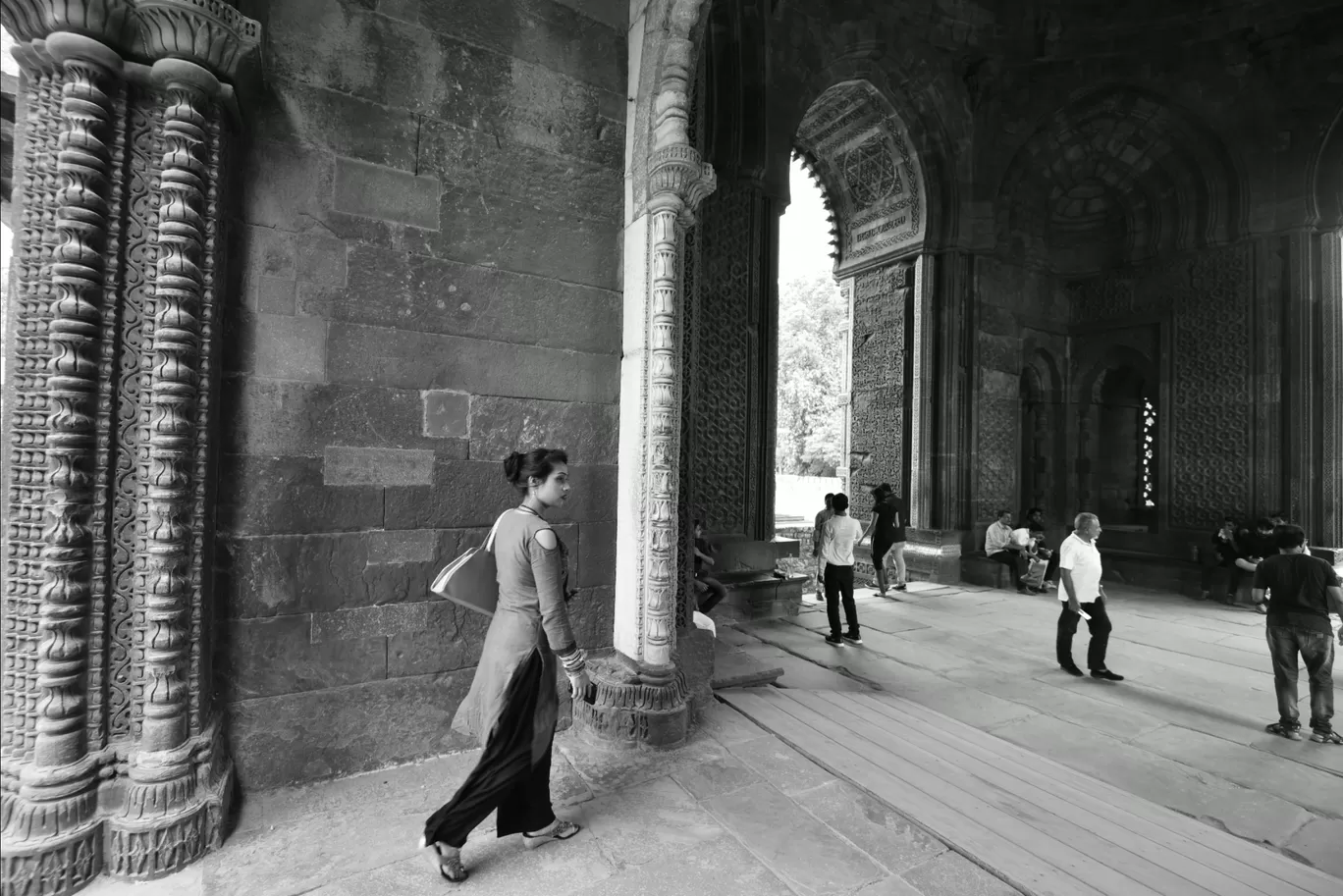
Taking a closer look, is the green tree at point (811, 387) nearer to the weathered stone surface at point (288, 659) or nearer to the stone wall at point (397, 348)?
the stone wall at point (397, 348)

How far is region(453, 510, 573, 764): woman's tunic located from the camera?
7.93 feet

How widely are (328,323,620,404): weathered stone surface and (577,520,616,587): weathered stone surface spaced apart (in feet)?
2.39

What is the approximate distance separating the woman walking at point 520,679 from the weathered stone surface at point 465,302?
1151mm

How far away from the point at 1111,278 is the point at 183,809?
530 inches

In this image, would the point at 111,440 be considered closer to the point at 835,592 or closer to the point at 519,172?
the point at 519,172

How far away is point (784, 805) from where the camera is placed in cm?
290

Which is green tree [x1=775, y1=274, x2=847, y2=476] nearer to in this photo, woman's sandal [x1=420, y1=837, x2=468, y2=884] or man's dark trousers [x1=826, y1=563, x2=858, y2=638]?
man's dark trousers [x1=826, y1=563, x2=858, y2=638]

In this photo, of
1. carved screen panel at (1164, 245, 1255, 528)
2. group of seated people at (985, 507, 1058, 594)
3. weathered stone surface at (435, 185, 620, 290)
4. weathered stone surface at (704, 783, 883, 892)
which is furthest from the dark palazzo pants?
carved screen panel at (1164, 245, 1255, 528)

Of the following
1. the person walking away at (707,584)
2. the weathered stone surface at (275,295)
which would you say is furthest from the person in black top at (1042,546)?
the weathered stone surface at (275,295)

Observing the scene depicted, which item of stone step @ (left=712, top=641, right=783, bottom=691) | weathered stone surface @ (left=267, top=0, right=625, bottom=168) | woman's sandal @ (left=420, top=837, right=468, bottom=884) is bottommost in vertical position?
stone step @ (left=712, top=641, right=783, bottom=691)

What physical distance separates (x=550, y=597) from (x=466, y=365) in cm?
148

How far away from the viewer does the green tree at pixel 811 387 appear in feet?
101

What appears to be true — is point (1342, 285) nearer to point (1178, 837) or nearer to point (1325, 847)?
point (1325, 847)

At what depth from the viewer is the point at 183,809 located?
242cm
